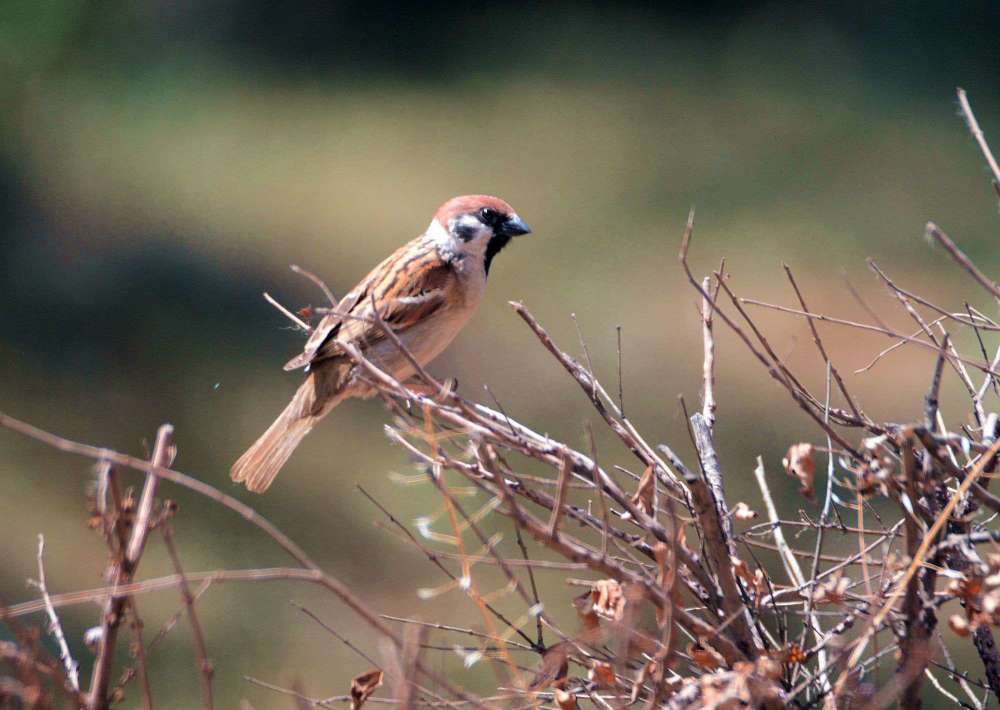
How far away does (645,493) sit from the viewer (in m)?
1.67

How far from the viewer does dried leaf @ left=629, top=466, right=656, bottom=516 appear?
162 cm

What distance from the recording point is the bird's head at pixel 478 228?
3211 mm

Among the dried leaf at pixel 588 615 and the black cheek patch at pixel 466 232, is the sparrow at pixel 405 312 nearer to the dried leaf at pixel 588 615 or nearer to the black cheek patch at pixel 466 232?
the black cheek patch at pixel 466 232

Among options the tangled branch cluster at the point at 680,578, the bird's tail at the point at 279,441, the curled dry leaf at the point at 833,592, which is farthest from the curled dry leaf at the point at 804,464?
the bird's tail at the point at 279,441

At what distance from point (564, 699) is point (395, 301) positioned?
60.1 inches

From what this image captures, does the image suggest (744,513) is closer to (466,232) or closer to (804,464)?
(804,464)

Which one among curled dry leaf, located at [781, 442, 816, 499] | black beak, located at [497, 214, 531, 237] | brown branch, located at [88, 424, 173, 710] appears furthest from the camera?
black beak, located at [497, 214, 531, 237]

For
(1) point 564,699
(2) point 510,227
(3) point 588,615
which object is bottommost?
(1) point 564,699

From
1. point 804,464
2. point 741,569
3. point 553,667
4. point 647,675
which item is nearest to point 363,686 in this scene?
point 553,667

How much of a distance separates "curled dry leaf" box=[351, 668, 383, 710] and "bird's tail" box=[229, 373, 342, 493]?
141cm

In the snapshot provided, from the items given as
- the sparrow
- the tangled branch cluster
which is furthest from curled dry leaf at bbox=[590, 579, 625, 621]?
the sparrow

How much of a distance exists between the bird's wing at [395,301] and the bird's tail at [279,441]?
12cm

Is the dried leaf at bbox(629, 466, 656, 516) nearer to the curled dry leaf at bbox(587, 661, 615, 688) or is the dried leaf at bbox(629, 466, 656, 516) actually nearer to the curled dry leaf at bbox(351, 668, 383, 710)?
the curled dry leaf at bbox(587, 661, 615, 688)

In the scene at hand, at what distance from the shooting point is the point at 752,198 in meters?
7.14
